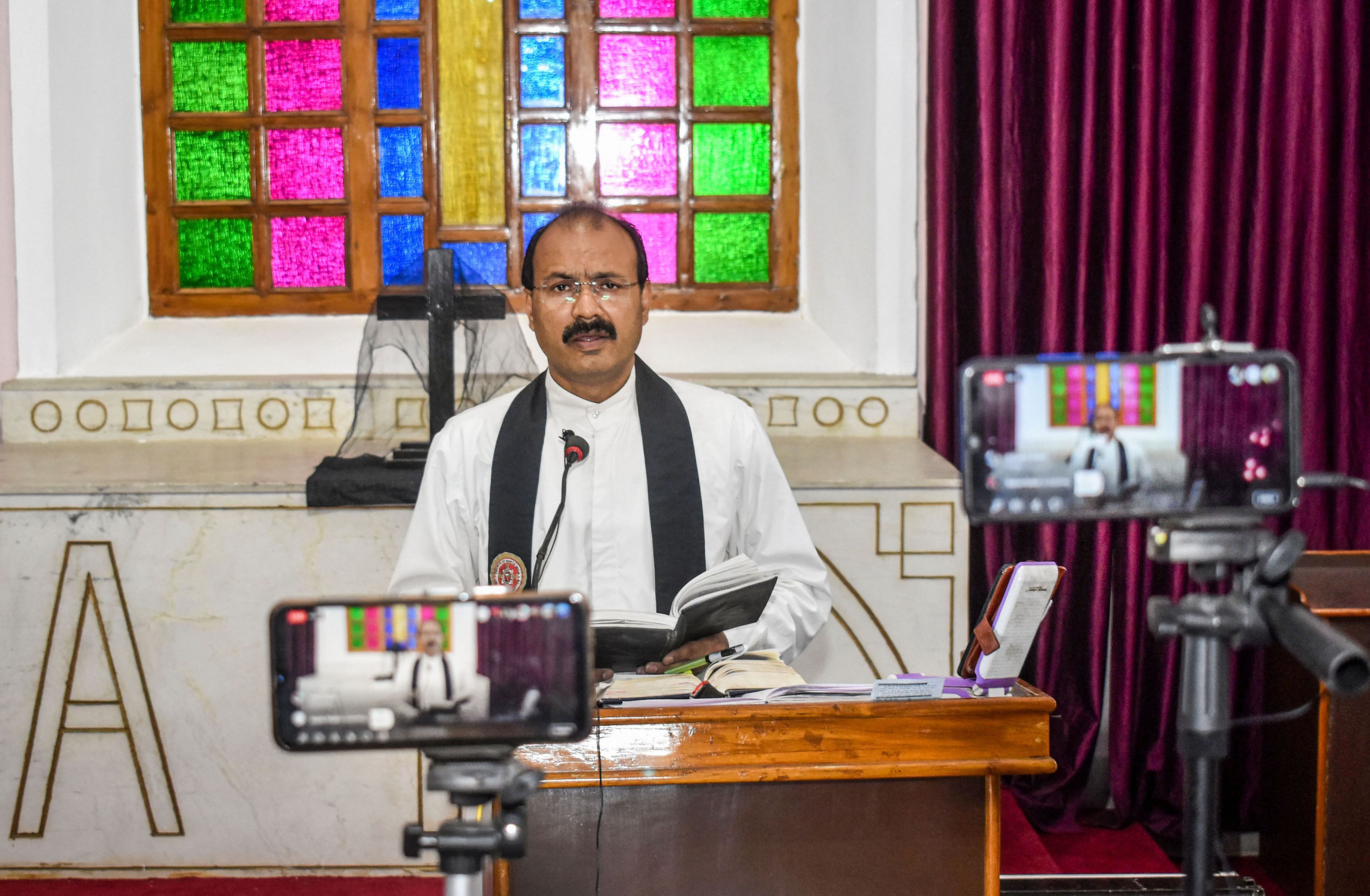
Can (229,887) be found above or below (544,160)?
below

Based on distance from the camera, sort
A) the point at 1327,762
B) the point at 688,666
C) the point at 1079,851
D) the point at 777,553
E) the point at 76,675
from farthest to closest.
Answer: the point at 1079,851, the point at 76,675, the point at 1327,762, the point at 777,553, the point at 688,666

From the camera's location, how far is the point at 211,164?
340cm

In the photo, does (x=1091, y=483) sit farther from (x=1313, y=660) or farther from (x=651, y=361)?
(x=651, y=361)

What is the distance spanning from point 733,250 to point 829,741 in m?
2.25

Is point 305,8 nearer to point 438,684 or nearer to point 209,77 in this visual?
point 209,77

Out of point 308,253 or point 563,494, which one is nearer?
point 563,494

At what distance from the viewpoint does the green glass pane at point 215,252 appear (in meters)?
3.42

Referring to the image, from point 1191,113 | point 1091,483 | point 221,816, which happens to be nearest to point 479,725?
point 1091,483

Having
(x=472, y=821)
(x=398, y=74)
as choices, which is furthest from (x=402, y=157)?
(x=472, y=821)

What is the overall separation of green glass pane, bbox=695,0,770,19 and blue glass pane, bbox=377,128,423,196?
86 cm

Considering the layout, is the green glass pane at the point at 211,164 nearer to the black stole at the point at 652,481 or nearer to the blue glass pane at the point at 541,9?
the blue glass pane at the point at 541,9

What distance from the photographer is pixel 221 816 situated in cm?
251

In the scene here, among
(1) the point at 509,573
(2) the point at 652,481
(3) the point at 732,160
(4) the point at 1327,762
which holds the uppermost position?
(3) the point at 732,160

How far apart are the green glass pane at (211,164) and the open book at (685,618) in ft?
7.59
